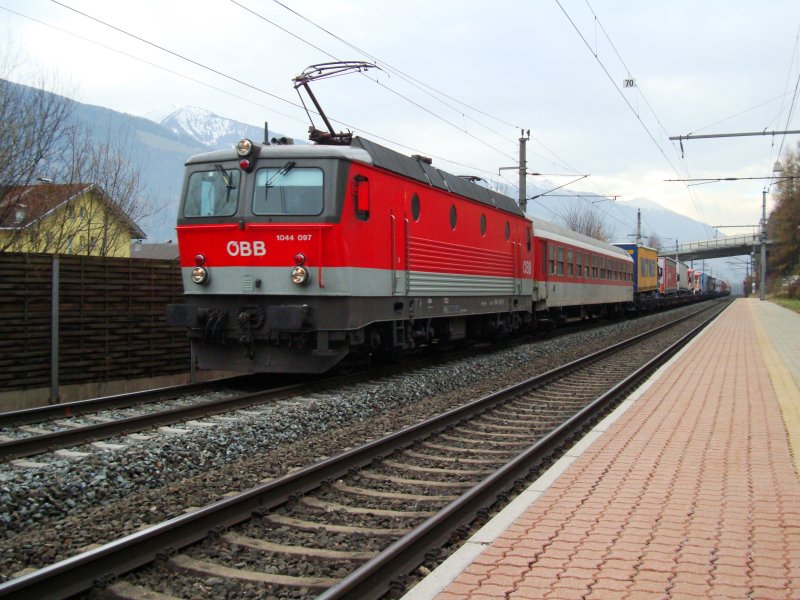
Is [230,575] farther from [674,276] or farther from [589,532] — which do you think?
[674,276]

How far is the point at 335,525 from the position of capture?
5.09 metres

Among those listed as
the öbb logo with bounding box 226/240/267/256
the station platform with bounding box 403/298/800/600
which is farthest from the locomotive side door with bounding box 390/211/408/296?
the station platform with bounding box 403/298/800/600

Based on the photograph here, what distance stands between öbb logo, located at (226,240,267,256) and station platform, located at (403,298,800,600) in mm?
4987

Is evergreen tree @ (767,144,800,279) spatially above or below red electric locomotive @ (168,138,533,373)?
above

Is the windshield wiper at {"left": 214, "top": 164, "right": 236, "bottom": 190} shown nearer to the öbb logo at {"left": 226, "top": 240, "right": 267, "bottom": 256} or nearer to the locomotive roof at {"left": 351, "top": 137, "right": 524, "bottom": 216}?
the öbb logo at {"left": 226, "top": 240, "right": 267, "bottom": 256}

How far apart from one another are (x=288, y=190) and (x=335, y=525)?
6.06 m

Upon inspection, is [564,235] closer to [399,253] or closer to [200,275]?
[399,253]

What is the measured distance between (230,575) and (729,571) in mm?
2709

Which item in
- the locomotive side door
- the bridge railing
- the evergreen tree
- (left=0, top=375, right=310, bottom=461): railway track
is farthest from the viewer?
the bridge railing

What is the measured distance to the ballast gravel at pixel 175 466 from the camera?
15.9 feet

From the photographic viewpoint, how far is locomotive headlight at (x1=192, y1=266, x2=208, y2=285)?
410 inches

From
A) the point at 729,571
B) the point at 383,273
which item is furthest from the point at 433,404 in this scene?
the point at 729,571

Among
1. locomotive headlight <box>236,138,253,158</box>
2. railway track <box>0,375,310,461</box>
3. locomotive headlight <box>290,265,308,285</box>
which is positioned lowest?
railway track <box>0,375,310,461</box>

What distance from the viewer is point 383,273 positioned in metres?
11.1
